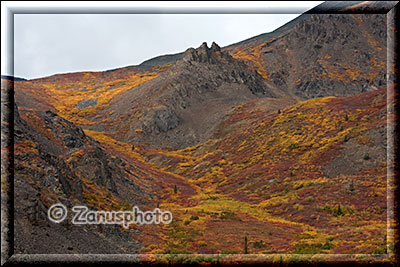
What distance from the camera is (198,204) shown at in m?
34.9

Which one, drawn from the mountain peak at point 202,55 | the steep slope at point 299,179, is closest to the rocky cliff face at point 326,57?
the mountain peak at point 202,55

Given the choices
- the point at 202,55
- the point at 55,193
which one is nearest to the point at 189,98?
the point at 202,55

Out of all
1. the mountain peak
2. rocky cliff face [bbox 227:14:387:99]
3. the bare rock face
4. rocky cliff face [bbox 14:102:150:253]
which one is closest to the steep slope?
rocky cliff face [bbox 14:102:150:253]

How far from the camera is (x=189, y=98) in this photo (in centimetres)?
10031

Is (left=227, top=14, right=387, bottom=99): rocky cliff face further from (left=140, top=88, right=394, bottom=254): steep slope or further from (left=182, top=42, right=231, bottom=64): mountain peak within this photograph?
(left=140, top=88, right=394, bottom=254): steep slope

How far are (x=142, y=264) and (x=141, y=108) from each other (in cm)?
8206

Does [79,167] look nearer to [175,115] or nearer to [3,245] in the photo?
[3,245]

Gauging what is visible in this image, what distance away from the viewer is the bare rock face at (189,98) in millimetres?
85250

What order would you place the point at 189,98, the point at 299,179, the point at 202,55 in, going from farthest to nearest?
the point at 202,55 → the point at 189,98 → the point at 299,179

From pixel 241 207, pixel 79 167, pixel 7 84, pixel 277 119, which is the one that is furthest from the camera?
pixel 277 119

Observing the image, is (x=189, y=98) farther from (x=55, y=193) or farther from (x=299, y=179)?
(x=55, y=193)

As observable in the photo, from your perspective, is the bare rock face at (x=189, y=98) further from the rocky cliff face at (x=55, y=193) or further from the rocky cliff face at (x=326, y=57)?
the rocky cliff face at (x=55, y=193)

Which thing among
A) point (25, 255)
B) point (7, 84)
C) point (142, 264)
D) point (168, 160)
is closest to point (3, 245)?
point (25, 255)

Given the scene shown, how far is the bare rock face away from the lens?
85.2m
